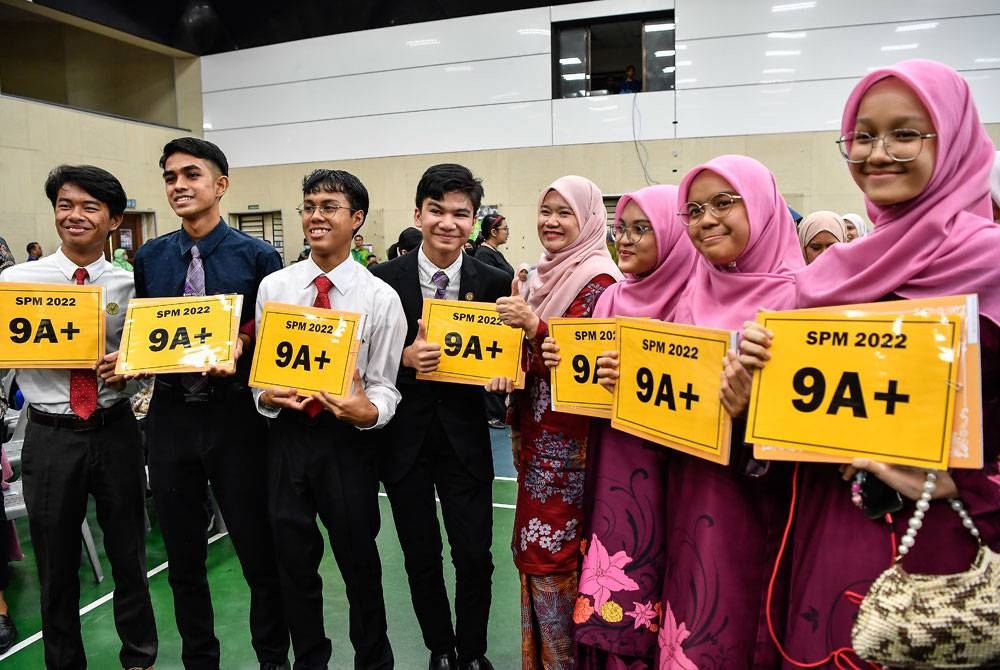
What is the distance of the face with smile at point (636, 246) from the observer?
1.79 meters

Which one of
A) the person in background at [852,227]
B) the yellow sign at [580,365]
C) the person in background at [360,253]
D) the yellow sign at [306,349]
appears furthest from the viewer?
the person in background at [360,253]

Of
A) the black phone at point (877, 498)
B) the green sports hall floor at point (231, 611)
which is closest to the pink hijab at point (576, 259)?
the black phone at point (877, 498)

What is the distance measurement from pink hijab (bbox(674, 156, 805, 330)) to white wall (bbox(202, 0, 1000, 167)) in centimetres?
930

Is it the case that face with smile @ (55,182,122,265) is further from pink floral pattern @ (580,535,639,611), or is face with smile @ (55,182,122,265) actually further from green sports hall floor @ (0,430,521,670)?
pink floral pattern @ (580,535,639,611)

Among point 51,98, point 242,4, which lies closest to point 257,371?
point 242,4

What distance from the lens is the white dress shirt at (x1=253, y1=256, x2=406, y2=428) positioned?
7.24 ft

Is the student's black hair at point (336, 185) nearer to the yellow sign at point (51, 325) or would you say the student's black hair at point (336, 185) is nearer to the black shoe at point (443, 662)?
the yellow sign at point (51, 325)

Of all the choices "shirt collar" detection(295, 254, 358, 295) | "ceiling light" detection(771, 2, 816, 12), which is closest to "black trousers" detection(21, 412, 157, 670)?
"shirt collar" detection(295, 254, 358, 295)

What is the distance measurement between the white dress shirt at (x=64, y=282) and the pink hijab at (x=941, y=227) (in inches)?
95.2

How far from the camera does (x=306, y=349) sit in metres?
1.99

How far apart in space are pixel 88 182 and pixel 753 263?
2.33m

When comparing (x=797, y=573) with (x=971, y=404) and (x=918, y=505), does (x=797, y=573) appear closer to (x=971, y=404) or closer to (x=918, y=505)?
(x=918, y=505)

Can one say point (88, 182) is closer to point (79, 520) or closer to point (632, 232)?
point (79, 520)

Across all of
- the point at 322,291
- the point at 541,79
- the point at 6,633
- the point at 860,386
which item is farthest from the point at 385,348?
the point at 541,79
